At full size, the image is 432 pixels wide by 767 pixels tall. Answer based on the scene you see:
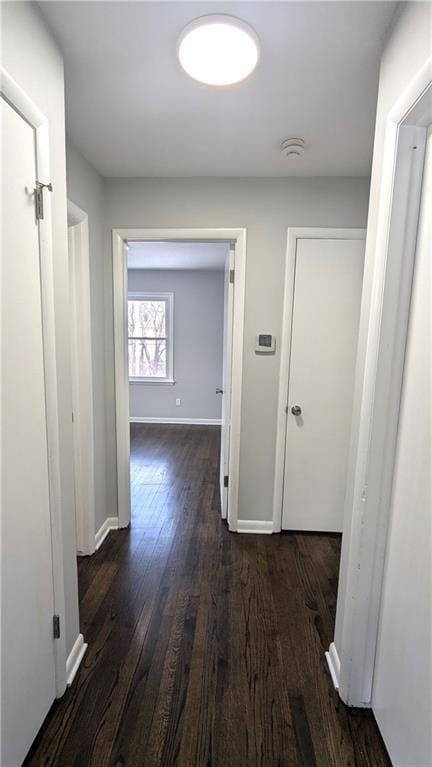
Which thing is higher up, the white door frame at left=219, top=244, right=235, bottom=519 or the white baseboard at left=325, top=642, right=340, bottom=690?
the white door frame at left=219, top=244, right=235, bottom=519

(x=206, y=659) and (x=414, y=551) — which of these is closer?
(x=414, y=551)

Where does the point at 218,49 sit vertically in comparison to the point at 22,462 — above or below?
above

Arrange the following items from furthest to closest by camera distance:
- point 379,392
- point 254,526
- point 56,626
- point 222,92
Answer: point 254,526, point 222,92, point 56,626, point 379,392

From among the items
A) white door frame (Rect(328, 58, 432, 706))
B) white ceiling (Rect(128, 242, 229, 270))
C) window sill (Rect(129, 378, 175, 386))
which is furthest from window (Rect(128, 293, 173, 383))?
white door frame (Rect(328, 58, 432, 706))

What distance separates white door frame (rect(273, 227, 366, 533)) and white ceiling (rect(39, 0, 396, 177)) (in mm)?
341

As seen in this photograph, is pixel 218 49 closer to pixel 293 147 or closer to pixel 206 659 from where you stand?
pixel 293 147

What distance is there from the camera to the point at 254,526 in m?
2.55

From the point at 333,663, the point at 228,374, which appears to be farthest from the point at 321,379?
the point at 333,663

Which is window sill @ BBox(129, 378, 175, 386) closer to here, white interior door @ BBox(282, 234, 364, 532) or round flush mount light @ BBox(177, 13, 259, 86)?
white interior door @ BBox(282, 234, 364, 532)

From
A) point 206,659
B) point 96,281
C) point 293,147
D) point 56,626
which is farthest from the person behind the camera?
point 96,281

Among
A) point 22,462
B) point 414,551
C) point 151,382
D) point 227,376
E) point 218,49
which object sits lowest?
point 151,382

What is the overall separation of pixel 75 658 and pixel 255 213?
2.53 metres

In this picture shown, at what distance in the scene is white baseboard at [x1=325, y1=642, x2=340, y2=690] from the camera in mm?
1411

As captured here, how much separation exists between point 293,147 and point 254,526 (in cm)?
240
